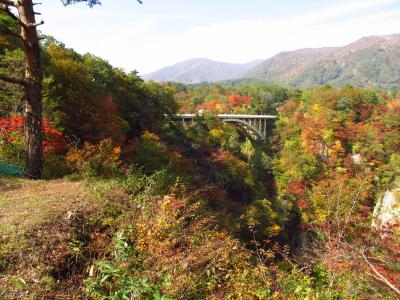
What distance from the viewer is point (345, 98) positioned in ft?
138

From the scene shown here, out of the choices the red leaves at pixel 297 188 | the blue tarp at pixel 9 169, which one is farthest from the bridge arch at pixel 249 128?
the blue tarp at pixel 9 169

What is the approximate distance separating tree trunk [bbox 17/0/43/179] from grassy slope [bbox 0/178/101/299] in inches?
61.7

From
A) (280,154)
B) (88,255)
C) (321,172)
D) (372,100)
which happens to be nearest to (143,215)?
(88,255)

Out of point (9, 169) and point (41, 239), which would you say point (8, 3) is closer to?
point (9, 169)

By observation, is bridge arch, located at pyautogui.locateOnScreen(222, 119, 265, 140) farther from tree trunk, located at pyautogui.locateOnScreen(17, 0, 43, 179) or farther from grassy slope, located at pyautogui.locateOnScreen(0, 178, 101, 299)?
grassy slope, located at pyautogui.locateOnScreen(0, 178, 101, 299)

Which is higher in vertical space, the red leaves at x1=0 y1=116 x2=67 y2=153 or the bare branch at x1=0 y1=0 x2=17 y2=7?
the bare branch at x1=0 y1=0 x2=17 y2=7

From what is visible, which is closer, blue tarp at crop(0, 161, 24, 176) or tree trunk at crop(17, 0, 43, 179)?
tree trunk at crop(17, 0, 43, 179)

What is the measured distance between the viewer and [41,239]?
16.8 ft

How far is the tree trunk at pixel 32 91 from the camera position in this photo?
783cm

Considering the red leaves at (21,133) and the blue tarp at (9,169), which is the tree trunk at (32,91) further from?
the red leaves at (21,133)

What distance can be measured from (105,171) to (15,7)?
4.76 m

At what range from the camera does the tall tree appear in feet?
25.0

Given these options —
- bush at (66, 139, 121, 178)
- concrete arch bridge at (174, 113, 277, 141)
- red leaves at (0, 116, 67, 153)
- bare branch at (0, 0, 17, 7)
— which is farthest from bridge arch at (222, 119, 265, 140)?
bare branch at (0, 0, 17, 7)

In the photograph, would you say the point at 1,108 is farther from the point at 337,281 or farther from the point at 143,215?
the point at 337,281
